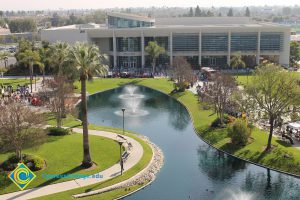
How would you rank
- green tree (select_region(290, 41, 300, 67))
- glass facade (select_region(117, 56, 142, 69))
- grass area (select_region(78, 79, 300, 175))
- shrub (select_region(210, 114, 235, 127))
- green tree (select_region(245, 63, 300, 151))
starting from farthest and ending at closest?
glass facade (select_region(117, 56, 142, 69))
green tree (select_region(290, 41, 300, 67))
shrub (select_region(210, 114, 235, 127))
green tree (select_region(245, 63, 300, 151))
grass area (select_region(78, 79, 300, 175))

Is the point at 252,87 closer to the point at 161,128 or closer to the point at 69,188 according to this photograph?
the point at 161,128

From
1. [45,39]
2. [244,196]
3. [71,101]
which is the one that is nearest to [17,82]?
[45,39]

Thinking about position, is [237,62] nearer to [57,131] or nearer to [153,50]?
[153,50]

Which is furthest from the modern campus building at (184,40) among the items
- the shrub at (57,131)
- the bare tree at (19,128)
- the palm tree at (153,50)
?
the bare tree at (19,128)

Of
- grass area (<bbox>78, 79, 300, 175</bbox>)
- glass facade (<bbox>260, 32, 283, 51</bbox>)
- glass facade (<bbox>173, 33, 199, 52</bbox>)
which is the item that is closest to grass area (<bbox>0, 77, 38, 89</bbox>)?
grass area (<bbox>78, 79, 300, 175</bbox>)

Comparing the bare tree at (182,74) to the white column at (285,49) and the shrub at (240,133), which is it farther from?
the white column at (285,49)

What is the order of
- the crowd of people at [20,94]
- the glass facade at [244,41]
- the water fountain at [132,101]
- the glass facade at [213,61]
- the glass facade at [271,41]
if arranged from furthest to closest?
the glass facade at [213,61] < the glass facade at [244,41] < the glass facade at [271,41] < the crowd of people at [20,94] < the water fountain at [132,101]

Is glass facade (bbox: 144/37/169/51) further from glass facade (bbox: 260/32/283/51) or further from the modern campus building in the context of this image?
glass facade (bbox: 260/32/283/51)
